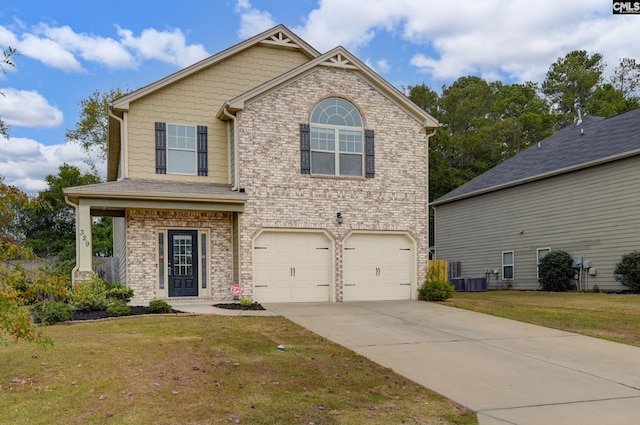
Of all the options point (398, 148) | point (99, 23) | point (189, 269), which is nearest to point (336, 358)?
point (189, 269)

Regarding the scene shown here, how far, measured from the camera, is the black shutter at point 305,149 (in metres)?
15.2

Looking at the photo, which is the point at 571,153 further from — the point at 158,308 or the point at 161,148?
the point at 158,308

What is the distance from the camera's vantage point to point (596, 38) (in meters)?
39.6

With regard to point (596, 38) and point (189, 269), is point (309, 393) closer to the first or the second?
point (189, 269)

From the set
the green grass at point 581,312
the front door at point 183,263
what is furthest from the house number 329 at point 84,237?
the green grass at point 581,312

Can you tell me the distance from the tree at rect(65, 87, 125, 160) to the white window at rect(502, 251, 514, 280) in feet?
81.1

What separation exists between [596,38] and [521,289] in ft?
87.8

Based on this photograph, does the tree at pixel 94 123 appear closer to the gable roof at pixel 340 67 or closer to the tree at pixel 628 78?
the gable roof at pixel 340 67

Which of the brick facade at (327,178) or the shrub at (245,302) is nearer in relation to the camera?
the shrub at (245,302)

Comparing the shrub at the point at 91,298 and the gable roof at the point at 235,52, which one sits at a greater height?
the gable roof at the point at 235,52

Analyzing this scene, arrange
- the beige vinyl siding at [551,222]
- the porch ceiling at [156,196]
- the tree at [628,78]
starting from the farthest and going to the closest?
1. the tree at [628,78]
2. the beige vinyl siding at [551,222]
3. the porch ceiling at [156,196]

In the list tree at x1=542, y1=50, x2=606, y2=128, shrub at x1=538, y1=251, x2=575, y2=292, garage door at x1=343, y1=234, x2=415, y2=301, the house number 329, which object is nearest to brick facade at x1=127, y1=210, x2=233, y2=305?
the house number 329

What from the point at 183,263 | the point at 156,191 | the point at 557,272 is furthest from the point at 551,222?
the point at 156,191

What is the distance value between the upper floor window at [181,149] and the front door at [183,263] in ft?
6.39
